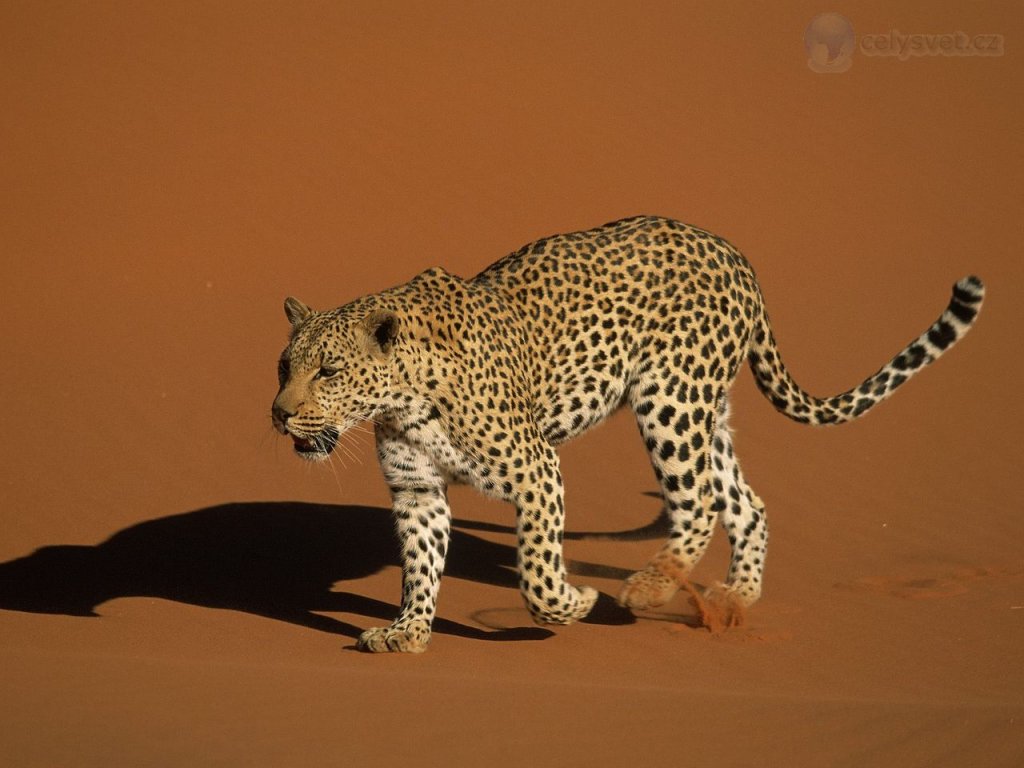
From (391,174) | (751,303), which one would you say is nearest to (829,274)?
(391,174)

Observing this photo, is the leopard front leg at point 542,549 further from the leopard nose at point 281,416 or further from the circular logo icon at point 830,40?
the circular logo icon at point 830,40

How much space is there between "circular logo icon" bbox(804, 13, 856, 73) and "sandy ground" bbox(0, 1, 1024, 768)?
1.04 feet

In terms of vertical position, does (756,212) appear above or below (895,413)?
above

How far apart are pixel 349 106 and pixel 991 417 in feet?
36.4

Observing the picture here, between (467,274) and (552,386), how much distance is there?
9.17 metres

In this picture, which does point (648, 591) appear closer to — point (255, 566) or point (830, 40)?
point (255, 566)

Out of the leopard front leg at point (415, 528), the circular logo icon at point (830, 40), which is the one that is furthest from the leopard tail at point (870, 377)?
the circular logo icon at point (830, 40)

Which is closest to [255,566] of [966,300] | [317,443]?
[317,443]

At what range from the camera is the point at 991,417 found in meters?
13.9

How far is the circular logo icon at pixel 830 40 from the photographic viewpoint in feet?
81.5

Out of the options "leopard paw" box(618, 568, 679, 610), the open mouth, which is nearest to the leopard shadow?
"leopard paw" box(618, 568, 679, 610)

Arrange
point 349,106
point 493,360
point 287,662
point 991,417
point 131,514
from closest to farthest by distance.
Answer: point 287,662
point 493,360
point 131,514
point 991,417
point 349,106

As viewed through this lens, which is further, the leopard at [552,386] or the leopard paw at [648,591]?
the leopard paw at [648,591]

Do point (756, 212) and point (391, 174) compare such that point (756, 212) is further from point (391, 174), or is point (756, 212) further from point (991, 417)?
point (991, 417)
